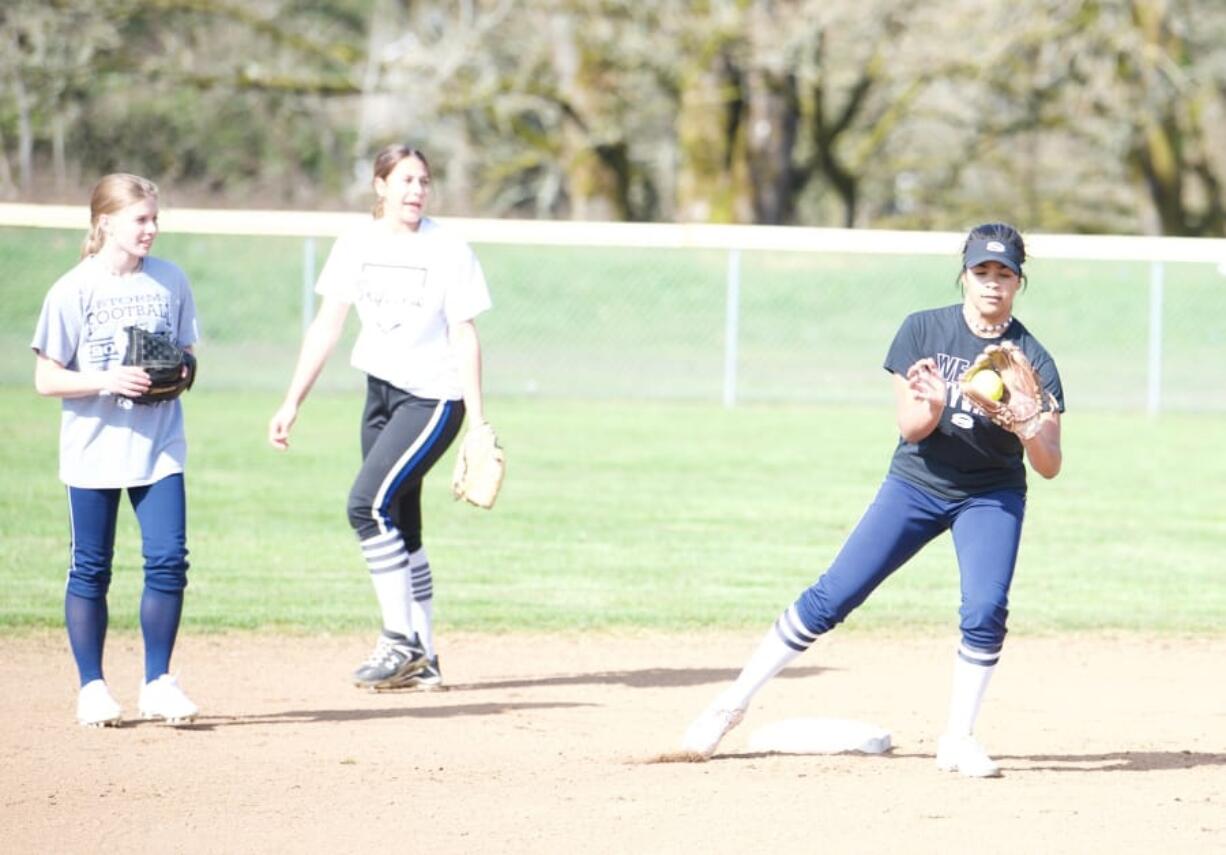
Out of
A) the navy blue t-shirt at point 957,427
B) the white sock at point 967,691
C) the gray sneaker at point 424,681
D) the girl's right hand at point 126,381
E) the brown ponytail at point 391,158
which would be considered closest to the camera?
the navy blue t-shirt at point 957,427

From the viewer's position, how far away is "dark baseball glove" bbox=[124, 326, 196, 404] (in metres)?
6.00

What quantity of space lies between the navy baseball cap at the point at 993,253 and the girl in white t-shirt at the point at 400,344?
2.12m

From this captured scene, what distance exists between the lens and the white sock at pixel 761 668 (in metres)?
5.77

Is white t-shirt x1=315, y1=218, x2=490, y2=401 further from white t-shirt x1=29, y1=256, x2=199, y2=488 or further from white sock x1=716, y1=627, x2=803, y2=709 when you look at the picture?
white sock x1=716, y1=627, x2=803, y2=709

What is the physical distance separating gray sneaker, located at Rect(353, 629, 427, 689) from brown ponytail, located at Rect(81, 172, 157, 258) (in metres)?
1.94

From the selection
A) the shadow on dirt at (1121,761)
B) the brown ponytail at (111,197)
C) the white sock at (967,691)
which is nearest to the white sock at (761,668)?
the white sock at (967,691)

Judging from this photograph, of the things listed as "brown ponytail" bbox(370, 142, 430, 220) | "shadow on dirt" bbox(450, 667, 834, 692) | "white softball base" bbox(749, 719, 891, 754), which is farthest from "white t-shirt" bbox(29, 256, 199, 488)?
"white softball base" bbox(749, 719, 891, 754)

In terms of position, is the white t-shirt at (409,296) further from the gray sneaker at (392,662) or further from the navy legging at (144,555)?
the navy legging at (144,555)

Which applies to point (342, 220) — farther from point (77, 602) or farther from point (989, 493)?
point (989, 493)

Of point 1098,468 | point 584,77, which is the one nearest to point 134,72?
point 584,77

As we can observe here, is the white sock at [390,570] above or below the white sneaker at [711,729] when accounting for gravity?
above

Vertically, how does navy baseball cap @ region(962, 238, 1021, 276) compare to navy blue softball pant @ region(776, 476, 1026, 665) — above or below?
above

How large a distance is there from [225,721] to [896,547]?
2565 millimetres

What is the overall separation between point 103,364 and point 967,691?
121 inches
